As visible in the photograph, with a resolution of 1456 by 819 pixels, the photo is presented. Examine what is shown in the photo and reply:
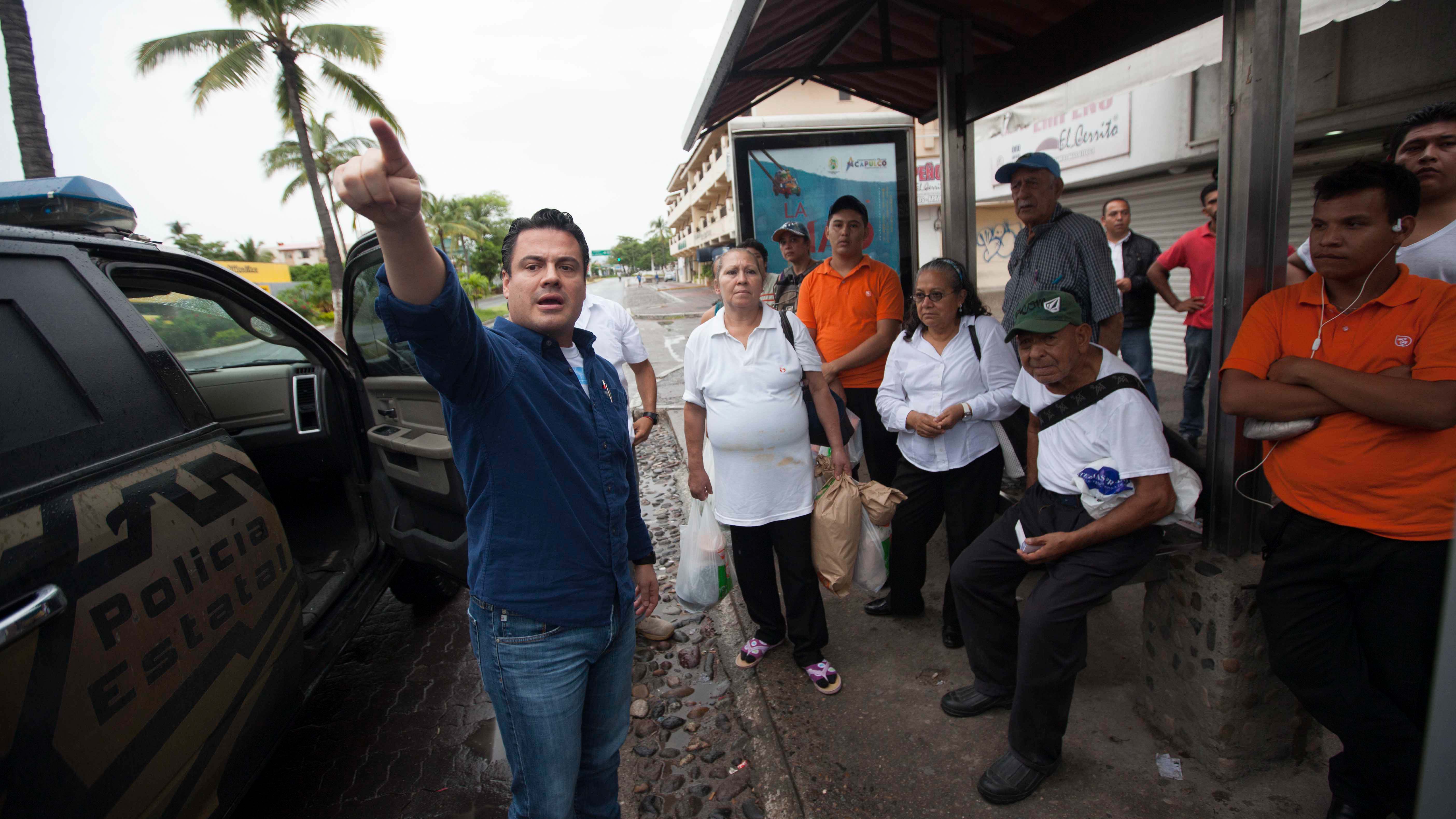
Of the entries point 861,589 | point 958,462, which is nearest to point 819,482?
point 958,462

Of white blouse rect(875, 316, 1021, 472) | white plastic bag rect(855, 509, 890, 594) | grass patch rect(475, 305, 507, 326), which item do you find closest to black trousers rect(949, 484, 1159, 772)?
white blouse rect(875, 316, 1021, 472)

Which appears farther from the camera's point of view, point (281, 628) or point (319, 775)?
point (319, 775)

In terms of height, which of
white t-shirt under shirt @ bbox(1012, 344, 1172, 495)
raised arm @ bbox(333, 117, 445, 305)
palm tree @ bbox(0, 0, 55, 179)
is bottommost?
white t-shirt under shirt @ bbox(1012, 344, 1172, 495)

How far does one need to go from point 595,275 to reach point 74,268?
11393cm

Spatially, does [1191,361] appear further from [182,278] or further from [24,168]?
[24,168]

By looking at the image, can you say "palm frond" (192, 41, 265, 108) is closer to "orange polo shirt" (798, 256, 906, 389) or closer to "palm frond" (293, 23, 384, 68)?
"palm frond" (293, 23, 384, 68)

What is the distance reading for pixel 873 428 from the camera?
12.2ft

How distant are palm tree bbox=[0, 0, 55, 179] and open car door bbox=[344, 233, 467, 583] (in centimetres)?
809

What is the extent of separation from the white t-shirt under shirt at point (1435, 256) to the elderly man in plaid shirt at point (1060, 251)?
871 mm

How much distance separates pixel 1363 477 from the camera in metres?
1.81

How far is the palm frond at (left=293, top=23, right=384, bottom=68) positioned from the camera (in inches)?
725

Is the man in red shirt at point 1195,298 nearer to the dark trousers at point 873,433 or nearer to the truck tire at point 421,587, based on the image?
the dark trousers at point 873,433

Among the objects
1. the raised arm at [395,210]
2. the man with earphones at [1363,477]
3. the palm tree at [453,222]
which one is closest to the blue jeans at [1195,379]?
the man with earphones at [1363,477]

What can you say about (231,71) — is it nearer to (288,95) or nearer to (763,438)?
(288,95)
